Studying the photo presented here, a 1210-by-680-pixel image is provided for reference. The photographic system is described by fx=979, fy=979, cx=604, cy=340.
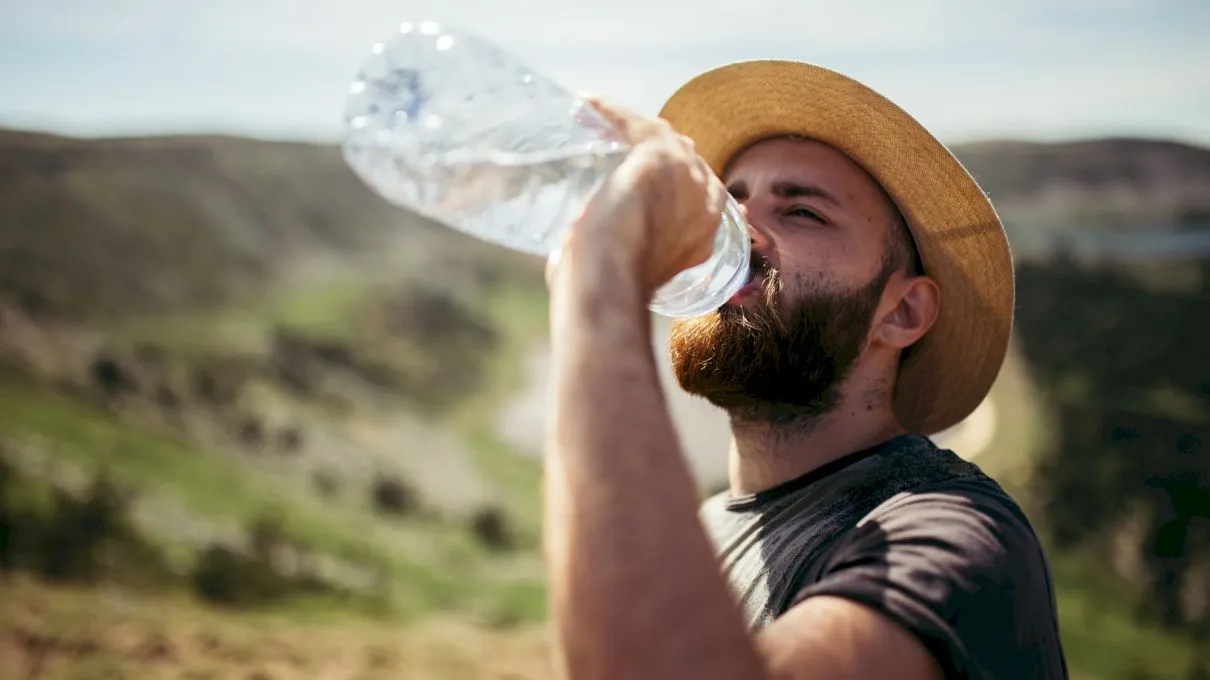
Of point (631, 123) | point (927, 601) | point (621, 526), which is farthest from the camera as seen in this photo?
point (631, 123)

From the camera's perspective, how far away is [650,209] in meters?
0.94

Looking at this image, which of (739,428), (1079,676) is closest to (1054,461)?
(1079,676)

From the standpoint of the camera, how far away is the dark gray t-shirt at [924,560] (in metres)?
0.93

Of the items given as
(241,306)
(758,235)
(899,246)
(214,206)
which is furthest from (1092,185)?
(214,206)

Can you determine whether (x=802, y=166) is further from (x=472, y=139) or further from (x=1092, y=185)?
(x=1092, y=185)

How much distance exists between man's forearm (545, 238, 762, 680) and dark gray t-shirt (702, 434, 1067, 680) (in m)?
0.21

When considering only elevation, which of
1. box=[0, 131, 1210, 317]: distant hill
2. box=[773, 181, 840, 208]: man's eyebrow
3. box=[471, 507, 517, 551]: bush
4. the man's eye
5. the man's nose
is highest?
box=[0, 131, 1210, 317]: distant hill

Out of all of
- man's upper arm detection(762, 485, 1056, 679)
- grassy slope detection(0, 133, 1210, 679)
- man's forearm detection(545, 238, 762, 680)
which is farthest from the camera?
grassy slope detection(0, 133, 1210, 679)

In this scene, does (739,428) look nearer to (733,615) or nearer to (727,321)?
(727,321)

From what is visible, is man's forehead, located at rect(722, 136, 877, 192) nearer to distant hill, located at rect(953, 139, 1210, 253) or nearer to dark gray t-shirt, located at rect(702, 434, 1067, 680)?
dark gray t-shirt, located at rect(702, 434, 1067, 680)

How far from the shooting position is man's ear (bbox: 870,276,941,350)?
1.57 meters

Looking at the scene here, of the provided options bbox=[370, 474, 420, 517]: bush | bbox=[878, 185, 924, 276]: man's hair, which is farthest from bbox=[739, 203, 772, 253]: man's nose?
bbox=[370, 474, 420, 517]: bush

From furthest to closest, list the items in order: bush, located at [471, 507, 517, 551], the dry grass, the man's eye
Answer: bush, located at [471, 507, 517, 551] < the dry grass < the man's eye

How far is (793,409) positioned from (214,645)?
10.3 ft
